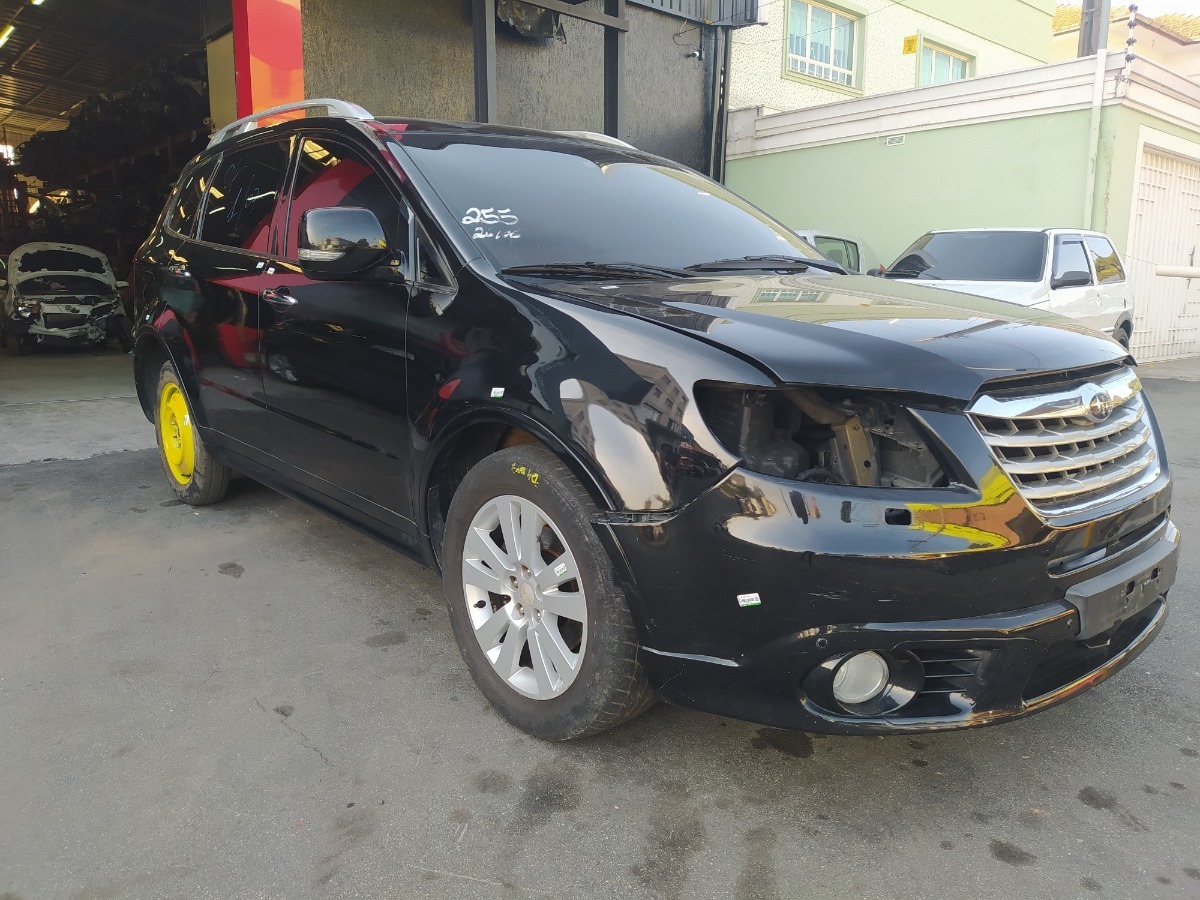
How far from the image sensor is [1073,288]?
876 centimetres

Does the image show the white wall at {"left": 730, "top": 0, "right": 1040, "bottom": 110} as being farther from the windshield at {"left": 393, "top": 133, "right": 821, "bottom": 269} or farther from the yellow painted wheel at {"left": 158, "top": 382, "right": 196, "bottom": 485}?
the windshield at {"left": 393, "top": 133, "right": 821, "bottom": 269}

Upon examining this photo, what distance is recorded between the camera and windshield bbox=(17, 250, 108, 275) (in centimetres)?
1397

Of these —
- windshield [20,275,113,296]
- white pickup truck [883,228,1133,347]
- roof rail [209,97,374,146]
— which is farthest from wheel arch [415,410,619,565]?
windshield [20,275,113,296]

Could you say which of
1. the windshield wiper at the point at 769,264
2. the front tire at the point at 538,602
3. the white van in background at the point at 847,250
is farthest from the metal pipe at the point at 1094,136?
the front tire at the point at 538,602

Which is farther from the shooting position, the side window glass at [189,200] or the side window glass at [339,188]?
the side window glass at [189,200]

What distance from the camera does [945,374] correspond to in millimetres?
1966

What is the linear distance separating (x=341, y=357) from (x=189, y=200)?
6.96ft

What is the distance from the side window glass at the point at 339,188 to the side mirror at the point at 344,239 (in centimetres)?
8

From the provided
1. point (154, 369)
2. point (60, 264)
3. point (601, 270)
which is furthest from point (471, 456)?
point (60, 264)

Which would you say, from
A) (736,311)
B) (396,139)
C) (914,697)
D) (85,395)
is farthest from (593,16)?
(914,697)

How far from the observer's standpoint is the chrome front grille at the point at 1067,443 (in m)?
1.98

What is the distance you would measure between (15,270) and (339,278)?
1356 centimetres

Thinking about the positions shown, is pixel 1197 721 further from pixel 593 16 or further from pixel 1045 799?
pixel 593 16

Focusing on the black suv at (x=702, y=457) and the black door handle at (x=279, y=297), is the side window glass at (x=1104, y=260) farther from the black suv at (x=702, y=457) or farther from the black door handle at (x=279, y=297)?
the black door handle at (x=279, y=297)
